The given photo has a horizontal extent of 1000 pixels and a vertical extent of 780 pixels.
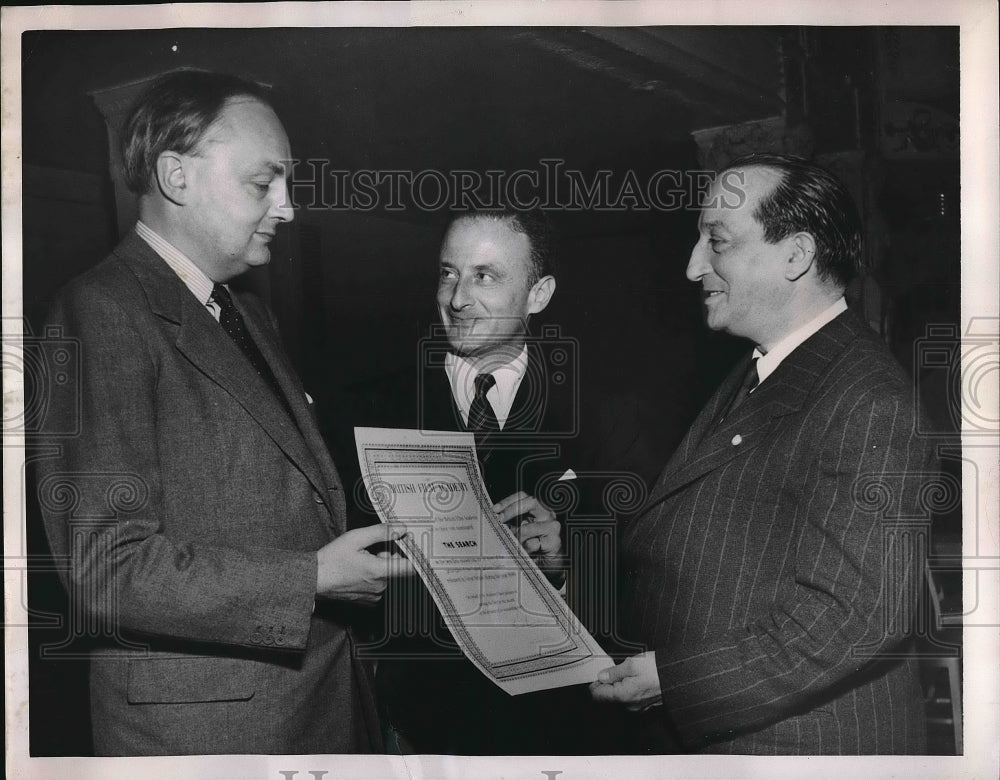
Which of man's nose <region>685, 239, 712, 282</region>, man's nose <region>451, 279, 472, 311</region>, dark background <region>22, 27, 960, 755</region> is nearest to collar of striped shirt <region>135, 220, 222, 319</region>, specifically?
dark background <region>22, 27, 960, 755</region>

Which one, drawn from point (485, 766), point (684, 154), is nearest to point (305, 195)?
point (684, 154)

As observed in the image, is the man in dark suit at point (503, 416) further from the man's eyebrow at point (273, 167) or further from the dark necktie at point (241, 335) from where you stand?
the man's eyebrow at point (273, 167)

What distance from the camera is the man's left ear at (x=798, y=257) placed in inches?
85.5

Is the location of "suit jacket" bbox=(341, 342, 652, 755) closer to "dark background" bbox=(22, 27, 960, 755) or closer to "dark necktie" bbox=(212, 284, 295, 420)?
"dark background" bbox=(22, 27, 960, 755)

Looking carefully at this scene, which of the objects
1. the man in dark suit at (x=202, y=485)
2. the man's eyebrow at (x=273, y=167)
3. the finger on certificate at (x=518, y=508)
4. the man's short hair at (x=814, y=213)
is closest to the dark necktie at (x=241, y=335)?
the man in dark suit at (x=202, y=485)

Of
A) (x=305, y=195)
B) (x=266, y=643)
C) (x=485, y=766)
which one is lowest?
(x=485, y=766)

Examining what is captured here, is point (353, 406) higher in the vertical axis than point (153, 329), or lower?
lower

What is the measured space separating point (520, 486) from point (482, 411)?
0.19 meters

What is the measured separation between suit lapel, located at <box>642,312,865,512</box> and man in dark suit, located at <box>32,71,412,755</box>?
26.9 inches

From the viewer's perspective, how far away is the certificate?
2178 mm

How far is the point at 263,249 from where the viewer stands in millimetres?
2195

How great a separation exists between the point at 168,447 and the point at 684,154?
1.34m

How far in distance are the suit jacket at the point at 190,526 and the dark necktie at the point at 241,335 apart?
0.01 meters

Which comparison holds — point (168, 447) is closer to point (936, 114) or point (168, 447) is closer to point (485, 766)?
point (485, 766)
